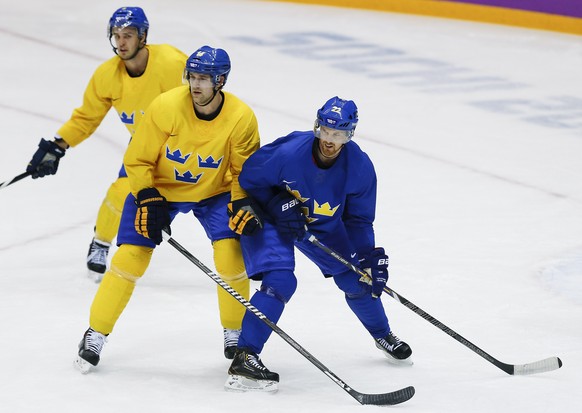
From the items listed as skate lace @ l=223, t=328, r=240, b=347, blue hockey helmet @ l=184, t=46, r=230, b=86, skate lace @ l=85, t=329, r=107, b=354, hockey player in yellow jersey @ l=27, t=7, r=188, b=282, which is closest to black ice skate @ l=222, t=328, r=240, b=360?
skate lace @ l=223, t=328, r=240, b=347

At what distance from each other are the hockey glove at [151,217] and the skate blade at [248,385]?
20.7 inches

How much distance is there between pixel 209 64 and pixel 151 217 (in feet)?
1.77

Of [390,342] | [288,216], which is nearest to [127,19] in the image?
[288,216]

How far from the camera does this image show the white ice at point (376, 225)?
4.10 meters

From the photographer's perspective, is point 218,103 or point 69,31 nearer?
point 218,103

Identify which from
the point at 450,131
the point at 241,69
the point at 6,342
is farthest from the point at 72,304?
the point at 241,69

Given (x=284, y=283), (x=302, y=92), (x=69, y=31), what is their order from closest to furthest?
(x=284, y=283) → (x=302, y=92) → (x=69, y=31)

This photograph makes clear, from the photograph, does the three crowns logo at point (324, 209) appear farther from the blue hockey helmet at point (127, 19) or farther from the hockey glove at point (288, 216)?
the blue hockey helmet at point (127, 19)

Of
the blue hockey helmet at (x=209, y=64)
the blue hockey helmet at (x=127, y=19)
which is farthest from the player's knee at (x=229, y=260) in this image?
the blue hockey helmet at (x=127, y=19)

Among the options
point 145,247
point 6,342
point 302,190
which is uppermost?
point 302,190

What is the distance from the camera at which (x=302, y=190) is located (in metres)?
4.04

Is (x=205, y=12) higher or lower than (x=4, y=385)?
higher

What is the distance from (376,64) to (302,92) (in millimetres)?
1073

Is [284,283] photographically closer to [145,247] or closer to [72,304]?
[145,247]
